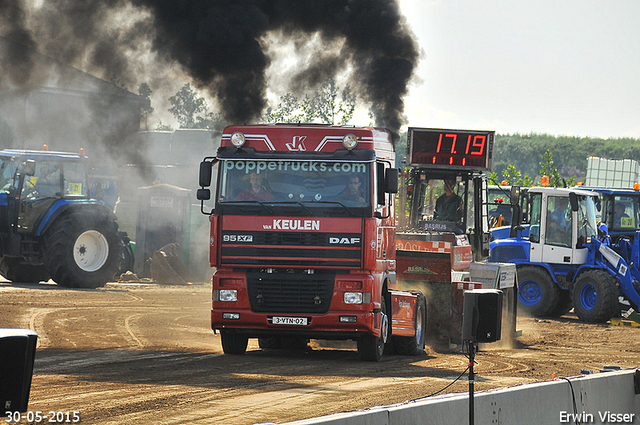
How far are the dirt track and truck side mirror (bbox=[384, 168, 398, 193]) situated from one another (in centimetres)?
218

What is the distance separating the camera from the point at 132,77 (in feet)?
53.9

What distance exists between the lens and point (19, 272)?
20219 mm

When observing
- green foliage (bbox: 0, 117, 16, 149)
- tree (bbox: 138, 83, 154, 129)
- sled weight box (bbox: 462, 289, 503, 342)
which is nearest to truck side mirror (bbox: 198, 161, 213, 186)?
sled weight box (bbox: 462, 289, 503, 342)

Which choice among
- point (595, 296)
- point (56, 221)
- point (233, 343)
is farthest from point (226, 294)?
point (595, 296)

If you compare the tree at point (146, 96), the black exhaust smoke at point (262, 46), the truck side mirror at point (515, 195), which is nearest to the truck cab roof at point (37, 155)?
the tree at point (146, 96)

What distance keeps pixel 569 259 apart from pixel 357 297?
33.6 ft

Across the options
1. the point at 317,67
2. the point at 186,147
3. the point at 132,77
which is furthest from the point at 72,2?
the point at 186,147

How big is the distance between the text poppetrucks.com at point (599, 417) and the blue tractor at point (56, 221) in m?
13.4

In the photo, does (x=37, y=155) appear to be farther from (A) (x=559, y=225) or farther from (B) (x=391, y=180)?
(A) (x=559, y=225)

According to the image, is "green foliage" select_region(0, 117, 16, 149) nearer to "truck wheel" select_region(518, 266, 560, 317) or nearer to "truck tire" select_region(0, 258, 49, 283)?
"truck tire" select_region(0, 258, 49, 283)

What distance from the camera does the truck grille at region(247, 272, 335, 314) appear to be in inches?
415

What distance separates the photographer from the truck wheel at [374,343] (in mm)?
10930

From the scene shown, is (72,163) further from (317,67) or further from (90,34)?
(317,67)

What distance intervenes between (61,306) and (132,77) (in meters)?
4.44
